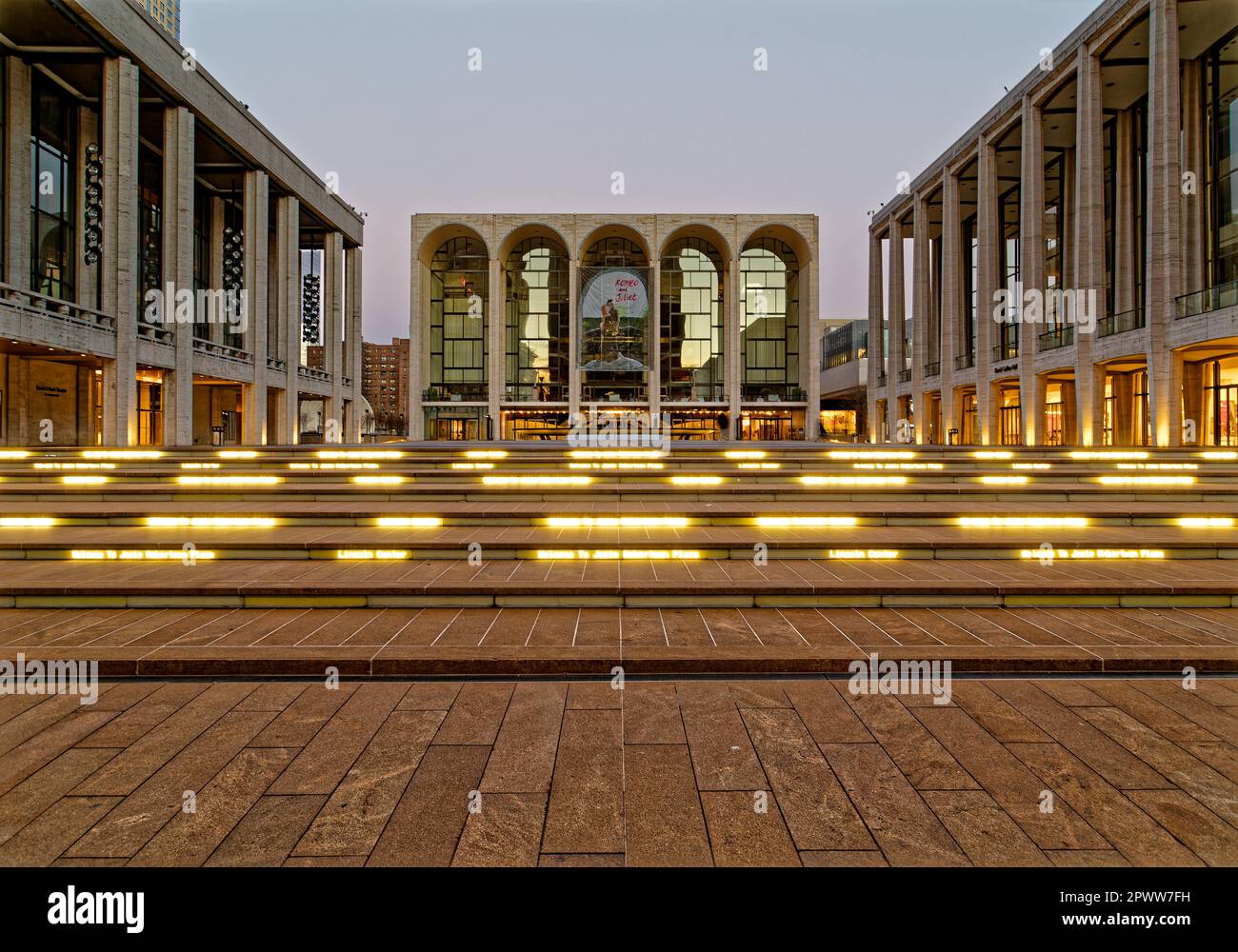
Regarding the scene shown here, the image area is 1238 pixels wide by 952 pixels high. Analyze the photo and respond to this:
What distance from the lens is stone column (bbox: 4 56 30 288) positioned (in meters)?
20.2

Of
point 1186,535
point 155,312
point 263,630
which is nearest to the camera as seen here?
point 263,630

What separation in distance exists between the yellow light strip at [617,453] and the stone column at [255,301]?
909 inches

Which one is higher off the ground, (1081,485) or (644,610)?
(1081,485)

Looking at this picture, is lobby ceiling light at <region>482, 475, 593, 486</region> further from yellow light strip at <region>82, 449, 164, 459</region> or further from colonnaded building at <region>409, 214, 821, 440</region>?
colonnaded building at <region>409, 214, 821, 440</region>

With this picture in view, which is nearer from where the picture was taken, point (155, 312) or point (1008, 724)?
point (1008, 724)

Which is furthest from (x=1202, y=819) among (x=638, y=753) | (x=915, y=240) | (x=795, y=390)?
(x=795, y=390)

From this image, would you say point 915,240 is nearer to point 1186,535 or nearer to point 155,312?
point 1186,535

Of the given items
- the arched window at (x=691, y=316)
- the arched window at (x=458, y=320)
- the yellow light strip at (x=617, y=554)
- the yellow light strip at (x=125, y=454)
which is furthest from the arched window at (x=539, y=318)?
the yellow light strip at (x=617, y=554)

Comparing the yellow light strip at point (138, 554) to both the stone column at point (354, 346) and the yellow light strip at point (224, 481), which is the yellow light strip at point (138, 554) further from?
the stone column at point (354, 346)

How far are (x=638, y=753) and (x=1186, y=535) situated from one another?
24.8 feet

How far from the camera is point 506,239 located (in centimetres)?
4572

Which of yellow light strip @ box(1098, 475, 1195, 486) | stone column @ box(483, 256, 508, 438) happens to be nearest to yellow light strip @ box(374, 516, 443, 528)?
yellow light strip @ box(1098, 475, 1195, 486)

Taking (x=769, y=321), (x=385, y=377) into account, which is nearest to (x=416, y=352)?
(x=769, y=321)

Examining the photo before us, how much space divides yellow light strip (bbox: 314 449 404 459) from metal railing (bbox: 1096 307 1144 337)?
25786mm
